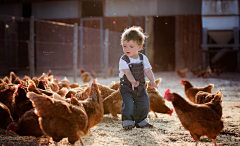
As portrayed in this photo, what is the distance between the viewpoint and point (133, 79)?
129 inches

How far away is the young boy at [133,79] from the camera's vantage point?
11.0 feet

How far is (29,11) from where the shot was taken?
1530 centimetres

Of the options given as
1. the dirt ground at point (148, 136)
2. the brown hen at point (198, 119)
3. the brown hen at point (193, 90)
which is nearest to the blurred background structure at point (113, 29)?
the brown hen at point (193, 90)

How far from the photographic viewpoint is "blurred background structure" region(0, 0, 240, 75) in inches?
474

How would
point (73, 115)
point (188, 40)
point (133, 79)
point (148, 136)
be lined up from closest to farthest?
point (73, 115)
point (148, 136)
point (133, 79)
point (188, 40)

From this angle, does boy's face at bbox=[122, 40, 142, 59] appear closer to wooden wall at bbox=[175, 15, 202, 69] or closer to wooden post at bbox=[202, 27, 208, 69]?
wooden post at bbox=[202, 27, 208, 69]

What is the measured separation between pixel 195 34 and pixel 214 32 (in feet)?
7.79

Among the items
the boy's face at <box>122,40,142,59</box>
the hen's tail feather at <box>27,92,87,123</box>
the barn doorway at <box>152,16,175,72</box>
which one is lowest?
the hen's tail feather at <box>27,92,87,123</box>

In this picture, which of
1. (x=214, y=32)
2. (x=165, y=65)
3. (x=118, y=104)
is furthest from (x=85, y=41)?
(x=118, y=104)

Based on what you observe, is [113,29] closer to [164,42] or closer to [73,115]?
[164,42]

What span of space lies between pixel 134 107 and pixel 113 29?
11712 millimetres

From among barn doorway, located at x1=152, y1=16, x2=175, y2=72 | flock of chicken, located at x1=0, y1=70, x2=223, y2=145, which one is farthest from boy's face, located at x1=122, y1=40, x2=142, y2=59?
barn doorway, located at x1=152, y1=16, x2=175, y2=72

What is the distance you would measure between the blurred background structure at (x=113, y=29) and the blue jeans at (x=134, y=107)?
9148mm

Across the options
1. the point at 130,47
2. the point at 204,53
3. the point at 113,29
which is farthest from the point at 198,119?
the point at 113,29
